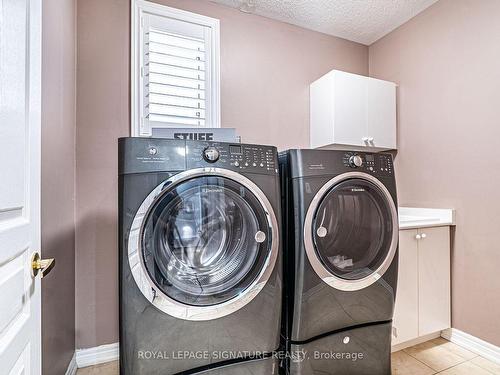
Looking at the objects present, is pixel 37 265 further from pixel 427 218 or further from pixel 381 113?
pixel 381 113

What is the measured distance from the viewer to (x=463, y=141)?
1.96m

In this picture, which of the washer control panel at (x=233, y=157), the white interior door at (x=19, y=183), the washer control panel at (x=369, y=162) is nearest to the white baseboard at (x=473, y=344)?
the washer control panel at (x=369, y=162)

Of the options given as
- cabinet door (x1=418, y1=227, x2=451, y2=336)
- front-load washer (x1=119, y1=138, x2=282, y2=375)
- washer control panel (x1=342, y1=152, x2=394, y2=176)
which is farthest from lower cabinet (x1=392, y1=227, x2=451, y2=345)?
front-load washer (x1=119, y1=138, x2=282, y2=375)

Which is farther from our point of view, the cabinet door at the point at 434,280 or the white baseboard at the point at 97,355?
the cabinet door at the point at 434,280

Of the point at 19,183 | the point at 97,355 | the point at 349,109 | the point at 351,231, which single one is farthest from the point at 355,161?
the point at 97,355

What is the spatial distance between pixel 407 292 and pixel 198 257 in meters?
1.42

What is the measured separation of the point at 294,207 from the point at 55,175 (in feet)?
3.85

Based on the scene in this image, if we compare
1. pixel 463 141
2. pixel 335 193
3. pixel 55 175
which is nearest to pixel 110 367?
pixel 55 175

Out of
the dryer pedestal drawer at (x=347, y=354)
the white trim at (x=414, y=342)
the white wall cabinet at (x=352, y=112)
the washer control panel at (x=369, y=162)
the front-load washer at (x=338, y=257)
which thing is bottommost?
the white trim at (x=414, y=342)

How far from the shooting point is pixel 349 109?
2.31 m

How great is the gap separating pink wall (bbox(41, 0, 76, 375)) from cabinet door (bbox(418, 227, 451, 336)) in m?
2.11

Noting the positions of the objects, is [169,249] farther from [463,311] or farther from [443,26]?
[443,26]

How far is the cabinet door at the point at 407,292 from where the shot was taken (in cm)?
176

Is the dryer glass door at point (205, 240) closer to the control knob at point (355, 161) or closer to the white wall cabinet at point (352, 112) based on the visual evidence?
the control knob at point (355, 161)
